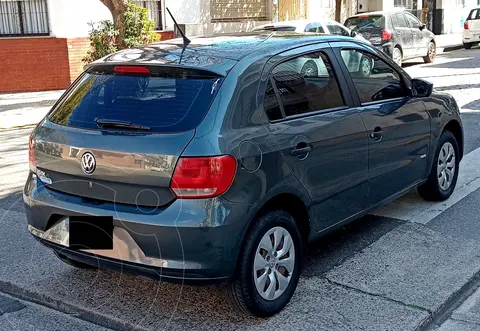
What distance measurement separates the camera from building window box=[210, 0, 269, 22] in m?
21.0

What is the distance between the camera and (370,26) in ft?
57.1

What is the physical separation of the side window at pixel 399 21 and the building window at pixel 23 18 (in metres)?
9.48

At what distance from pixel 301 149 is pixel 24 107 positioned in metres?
11.2

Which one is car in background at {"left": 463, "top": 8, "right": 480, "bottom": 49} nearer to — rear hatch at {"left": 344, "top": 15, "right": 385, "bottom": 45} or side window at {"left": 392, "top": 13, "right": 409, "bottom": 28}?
side window at {"left": 392, "top": 13, "right": 409, "bottom": 28}

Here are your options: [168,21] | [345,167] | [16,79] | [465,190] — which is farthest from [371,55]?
[168,21]

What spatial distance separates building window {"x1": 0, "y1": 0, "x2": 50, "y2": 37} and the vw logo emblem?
13.2 m

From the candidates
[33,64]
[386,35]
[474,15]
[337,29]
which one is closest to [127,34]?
[33,64]

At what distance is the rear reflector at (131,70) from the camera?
393 centimetres

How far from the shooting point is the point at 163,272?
3.52 metres

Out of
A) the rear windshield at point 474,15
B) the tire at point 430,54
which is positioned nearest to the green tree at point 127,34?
the tire at point 430,54

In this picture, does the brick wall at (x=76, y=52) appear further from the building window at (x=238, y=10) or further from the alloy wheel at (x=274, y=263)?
the alloy wheel at (x=274, y=263)

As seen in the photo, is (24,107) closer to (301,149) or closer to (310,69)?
(310,69)

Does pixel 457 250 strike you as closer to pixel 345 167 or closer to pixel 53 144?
pixel 345 167

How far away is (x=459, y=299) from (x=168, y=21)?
51.0 feet
